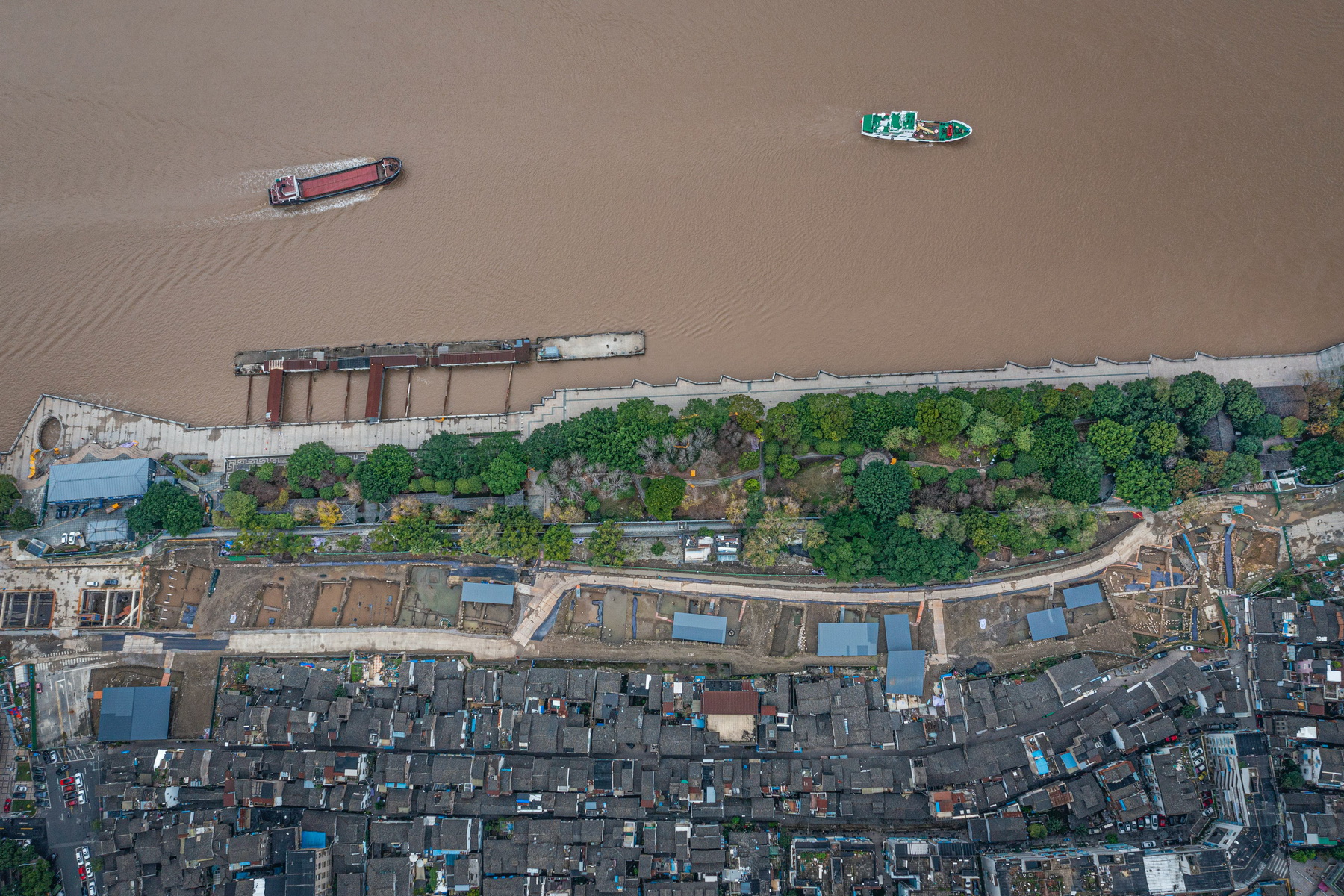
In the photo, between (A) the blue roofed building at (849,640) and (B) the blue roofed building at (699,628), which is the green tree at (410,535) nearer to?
(B) the blue roofed building at (699,628)

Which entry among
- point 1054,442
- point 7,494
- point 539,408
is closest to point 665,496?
point 539,408

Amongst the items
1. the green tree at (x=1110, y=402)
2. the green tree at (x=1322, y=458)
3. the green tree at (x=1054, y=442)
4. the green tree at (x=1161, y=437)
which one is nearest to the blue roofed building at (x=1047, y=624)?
the green tree at (x=1054, y=442)

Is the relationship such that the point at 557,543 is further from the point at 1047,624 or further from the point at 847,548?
the point at 1047,624

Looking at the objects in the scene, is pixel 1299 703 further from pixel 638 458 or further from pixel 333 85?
pixel 333 85

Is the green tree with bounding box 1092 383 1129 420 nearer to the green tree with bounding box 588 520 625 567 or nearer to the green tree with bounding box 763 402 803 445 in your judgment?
the green tree with bounding box 763 402 803 445

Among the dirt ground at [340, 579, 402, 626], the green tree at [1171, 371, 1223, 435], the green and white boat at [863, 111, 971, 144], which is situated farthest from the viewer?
the green and white boat at [863, 111, 971, 144]

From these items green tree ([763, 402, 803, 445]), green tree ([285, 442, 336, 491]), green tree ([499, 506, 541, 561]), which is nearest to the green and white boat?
green tree ([763, 402, 803, 445])
